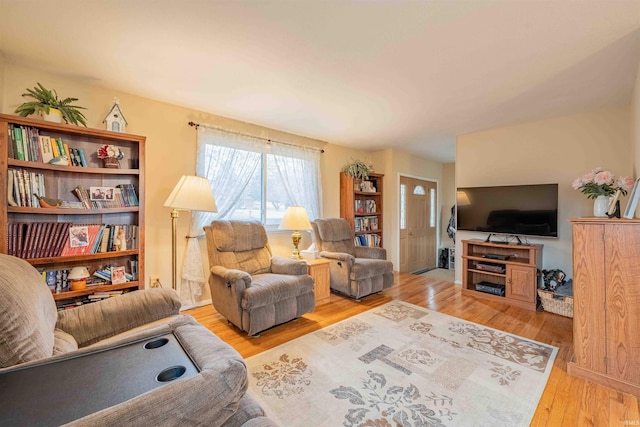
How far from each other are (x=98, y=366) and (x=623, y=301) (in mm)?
2841

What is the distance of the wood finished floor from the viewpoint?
1.51m

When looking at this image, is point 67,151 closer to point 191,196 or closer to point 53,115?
point 53,115

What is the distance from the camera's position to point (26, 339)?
36.0 inches

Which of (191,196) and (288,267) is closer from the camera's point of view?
(191,196)

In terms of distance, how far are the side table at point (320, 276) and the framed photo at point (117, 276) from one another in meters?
1.76

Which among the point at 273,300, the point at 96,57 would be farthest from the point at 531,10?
the point at 96,57

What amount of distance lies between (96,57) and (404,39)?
2.31m

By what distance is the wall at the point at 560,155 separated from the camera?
9.67 ft

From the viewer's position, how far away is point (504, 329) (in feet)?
8.44

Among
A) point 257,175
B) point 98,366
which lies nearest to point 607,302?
point 98,366

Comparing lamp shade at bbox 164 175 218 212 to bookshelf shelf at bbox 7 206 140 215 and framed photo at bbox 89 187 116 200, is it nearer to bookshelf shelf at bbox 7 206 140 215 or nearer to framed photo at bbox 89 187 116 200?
bookshelf shelf at bbox 7 206 140 215

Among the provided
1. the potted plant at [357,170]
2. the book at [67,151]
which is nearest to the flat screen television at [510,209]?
the potted plant at [357,170]

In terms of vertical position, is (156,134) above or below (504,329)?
above

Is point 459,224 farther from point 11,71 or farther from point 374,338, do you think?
point 11,71
